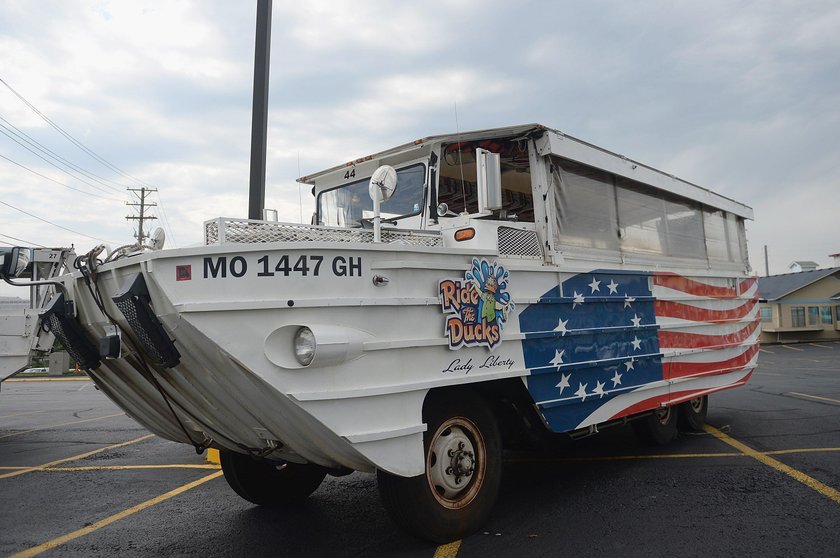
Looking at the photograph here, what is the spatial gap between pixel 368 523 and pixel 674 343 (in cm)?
333

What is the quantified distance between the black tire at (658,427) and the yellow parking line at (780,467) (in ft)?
2.01

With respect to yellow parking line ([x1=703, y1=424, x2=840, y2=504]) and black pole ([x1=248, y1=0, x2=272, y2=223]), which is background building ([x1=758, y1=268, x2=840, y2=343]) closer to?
yellow parking line ([x1=703, y1=424, x2=840, y2=504])

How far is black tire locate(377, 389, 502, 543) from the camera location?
355 centimetres

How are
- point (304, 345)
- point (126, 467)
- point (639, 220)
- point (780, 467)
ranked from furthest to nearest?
point (126, 467), point (639, 220), point (780, 467), point (304, 345)

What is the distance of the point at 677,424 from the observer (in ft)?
24.1

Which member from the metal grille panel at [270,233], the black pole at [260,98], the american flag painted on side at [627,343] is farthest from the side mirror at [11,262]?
the american flag painted on side at [627,343]

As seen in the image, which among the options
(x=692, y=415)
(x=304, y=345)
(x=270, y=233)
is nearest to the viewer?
(x=304, y=345)

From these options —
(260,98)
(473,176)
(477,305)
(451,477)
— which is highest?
(260,98)

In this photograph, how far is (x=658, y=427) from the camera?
652 centimetres

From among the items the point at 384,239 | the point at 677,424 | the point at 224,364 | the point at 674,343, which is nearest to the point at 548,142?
the point at 384,239

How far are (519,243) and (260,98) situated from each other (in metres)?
3.03

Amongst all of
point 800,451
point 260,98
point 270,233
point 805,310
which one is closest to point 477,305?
point 270,233

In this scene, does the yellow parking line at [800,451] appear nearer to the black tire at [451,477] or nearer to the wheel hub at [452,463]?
the black tire at [451,477]

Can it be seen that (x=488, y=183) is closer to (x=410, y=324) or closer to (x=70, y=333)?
(x=410, y=324)
